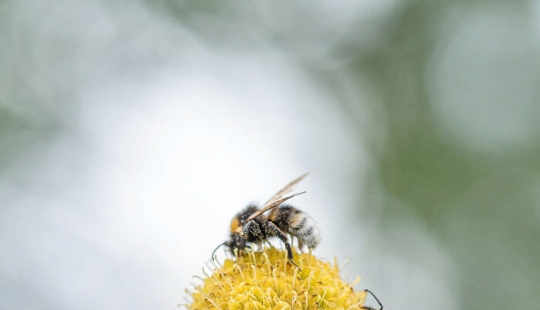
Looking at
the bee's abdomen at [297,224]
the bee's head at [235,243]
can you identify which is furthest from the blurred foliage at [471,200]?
the bee's head at [235,243]

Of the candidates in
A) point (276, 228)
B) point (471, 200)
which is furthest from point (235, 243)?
point (471, 200)

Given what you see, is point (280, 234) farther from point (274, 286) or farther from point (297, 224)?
point (274, 286)

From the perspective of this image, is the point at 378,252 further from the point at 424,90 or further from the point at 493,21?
the point at 493,21

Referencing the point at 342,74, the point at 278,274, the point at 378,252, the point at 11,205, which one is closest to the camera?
the point at 278,274

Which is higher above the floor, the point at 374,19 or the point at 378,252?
the point at 374,19

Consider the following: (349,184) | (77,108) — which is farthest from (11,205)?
(349,184)

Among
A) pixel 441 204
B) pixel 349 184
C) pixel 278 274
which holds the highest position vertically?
pixel 349 184
